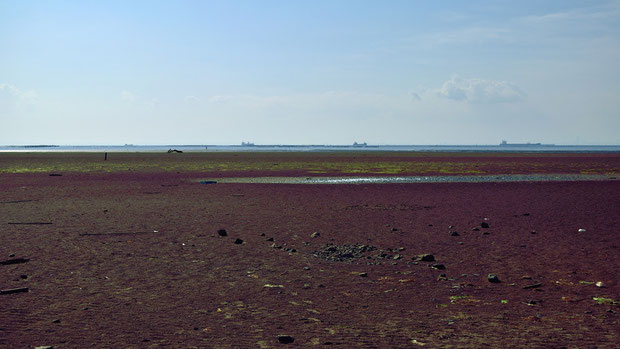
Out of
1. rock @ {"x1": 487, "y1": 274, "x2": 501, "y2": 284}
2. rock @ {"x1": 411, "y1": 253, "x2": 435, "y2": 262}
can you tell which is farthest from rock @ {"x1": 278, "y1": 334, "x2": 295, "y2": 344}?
rock @ {"x1": 411, "y1": 253, "x2": 435, "y2": 262}

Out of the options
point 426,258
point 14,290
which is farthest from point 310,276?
point 14,290

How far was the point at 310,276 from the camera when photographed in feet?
33.4

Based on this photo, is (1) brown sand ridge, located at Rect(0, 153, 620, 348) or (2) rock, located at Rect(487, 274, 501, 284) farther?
(2) rock, located at Rect(487, 274, 501, 284)

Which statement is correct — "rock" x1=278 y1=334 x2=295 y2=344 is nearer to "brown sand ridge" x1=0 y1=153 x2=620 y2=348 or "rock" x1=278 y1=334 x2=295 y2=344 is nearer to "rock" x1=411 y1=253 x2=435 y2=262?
"brown sand ridge" x1=0 y1=153 x2=620 y2=348

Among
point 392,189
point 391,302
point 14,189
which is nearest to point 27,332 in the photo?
point 391,302

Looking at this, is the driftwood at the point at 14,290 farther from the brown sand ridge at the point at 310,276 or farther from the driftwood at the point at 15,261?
the driftwood at the point at 15,261

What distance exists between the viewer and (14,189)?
28.8 meters

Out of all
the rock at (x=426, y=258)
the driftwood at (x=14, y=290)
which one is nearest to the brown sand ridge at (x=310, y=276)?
the driftwood at (x=14, y=290)

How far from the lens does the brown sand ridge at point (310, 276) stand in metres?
7.07

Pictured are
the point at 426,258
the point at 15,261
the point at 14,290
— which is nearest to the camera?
the point at 14,290

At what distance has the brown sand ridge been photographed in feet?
23.2

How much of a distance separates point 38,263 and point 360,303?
6.69m

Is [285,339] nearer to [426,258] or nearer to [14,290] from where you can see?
[14,290]

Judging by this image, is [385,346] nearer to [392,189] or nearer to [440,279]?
[440,279]
